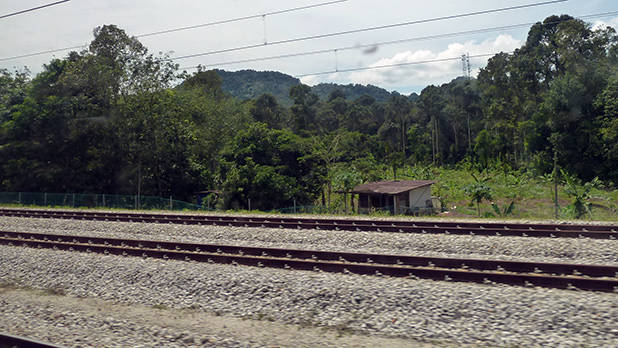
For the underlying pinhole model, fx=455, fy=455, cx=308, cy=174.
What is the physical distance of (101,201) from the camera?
1209 inches

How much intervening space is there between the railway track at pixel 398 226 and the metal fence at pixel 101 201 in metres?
6.36

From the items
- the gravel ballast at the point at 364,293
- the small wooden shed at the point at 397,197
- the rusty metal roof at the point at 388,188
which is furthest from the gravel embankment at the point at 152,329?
the rusty metal roof at the point at 388,188

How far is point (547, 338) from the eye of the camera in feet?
21.7

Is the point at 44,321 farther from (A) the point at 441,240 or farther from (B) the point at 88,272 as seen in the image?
(A) the point at 441,240

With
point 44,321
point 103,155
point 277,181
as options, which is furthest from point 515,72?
point 44,321

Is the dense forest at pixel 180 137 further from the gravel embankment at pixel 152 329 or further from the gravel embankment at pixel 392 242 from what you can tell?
the gravel embankment at pixel 152 329

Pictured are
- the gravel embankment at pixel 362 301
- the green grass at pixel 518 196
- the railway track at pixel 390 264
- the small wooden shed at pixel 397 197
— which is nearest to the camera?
the gravel embankment at pixel 362 301

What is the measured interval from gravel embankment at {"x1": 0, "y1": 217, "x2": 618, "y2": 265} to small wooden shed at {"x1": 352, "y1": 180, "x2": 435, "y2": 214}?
Result: 1536cm

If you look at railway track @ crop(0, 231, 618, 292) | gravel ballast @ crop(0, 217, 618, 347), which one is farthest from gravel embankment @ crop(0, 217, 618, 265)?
railway track @ crop(0, 231, 618, 292)

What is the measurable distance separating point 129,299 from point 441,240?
8.41 metres

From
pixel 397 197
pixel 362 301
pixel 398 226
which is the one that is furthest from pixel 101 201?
pixel 362 301

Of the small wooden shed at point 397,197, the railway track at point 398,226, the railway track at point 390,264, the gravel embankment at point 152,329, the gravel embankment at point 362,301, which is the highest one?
the small wooden shed at point 397,197

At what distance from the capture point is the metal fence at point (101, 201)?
29.2 metres

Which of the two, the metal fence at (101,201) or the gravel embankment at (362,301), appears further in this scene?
the metal fence at (101,201)
